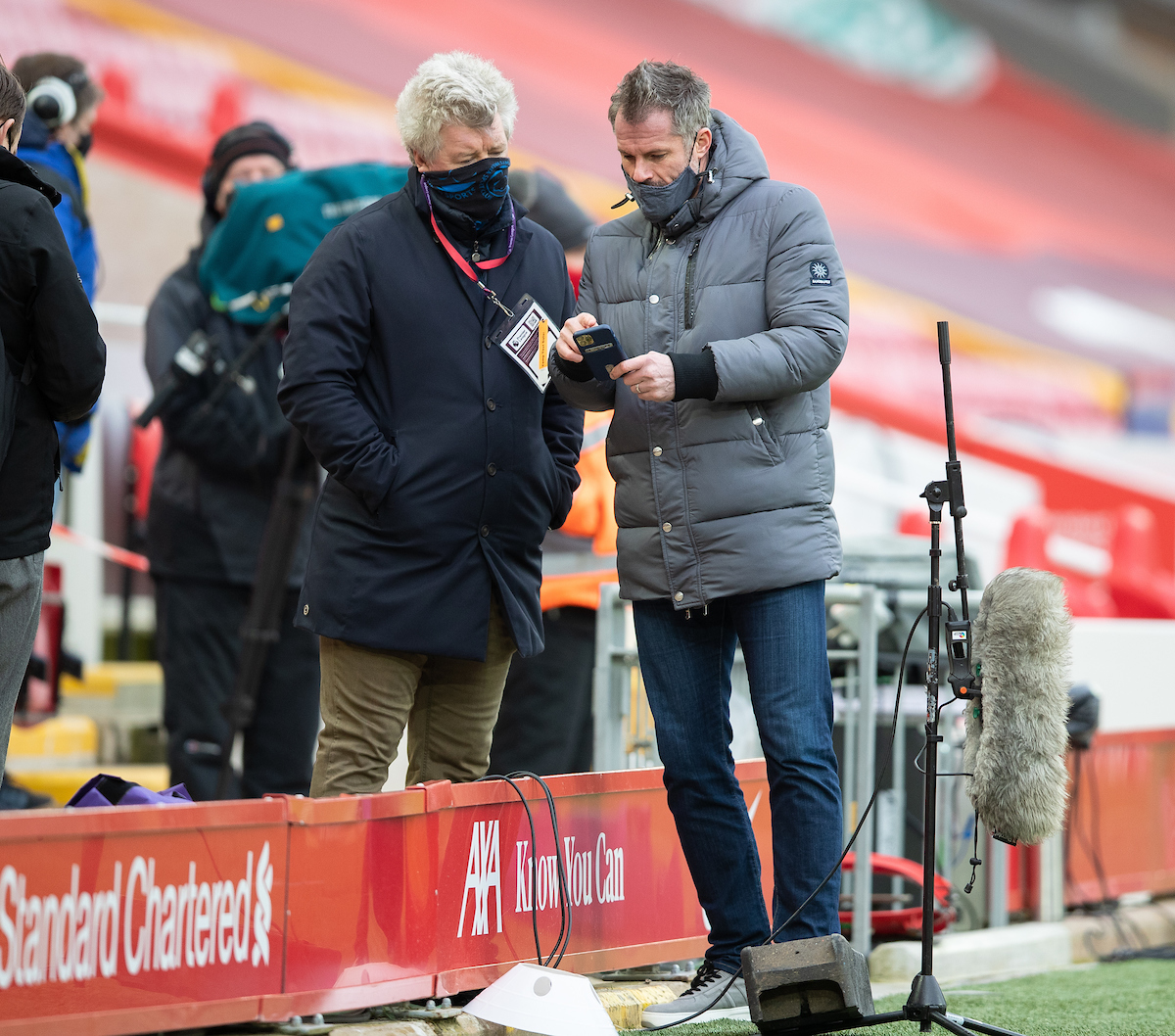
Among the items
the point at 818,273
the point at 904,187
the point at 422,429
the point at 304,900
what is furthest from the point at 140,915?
the point at 904,187

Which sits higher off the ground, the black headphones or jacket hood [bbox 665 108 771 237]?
the black headphones

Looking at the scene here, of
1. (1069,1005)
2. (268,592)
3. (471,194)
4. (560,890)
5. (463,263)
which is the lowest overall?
(1069,1005)

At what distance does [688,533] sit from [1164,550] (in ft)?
37.1

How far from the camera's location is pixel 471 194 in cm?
286

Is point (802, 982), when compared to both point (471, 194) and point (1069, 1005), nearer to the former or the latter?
point (1069, 1005)

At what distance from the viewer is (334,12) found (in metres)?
8.57

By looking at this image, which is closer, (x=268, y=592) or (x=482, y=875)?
(x=482, y=875)

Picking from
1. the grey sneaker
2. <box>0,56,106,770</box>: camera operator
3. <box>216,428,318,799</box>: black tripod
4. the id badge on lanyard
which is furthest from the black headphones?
the grey sneaker

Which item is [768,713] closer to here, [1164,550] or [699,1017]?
[699,1017]

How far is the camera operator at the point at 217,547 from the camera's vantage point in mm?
4152

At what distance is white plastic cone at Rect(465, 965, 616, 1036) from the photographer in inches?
103

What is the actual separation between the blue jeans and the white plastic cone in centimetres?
39

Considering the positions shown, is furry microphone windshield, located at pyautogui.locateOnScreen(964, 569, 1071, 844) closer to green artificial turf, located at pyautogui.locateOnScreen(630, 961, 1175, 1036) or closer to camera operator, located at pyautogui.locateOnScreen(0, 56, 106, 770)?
green artificial turf, located at pyautogui.locateOnScreen(630, 961, 1175, 1036)

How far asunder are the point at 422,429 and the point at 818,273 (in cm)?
78
